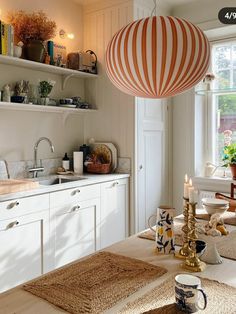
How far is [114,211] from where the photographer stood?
10.6 feet

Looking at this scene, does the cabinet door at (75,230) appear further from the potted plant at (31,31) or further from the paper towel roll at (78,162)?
the potted plant at (31,31)

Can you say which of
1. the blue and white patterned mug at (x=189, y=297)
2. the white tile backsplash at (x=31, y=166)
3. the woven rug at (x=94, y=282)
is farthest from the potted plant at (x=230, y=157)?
the blue and white patterned mug at (x=189, y=297)

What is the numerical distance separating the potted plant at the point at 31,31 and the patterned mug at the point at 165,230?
81.0 inches

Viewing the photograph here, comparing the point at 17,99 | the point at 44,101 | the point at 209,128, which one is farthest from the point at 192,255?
the point at 209,128

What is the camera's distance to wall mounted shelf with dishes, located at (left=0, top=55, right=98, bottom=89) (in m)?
2.78

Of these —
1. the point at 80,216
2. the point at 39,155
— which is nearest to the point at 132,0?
the point at 39,155

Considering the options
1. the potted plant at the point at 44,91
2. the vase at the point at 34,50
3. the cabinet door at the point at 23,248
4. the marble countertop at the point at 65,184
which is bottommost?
the cabinet door at the point at 23,248

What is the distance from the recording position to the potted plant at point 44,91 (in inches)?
121

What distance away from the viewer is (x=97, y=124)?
3.64m

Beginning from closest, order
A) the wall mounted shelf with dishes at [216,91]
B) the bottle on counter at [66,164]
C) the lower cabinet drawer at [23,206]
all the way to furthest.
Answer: the lower cabinet drawer at [23,206]
the bottle on counter at [66,164]
the wall mounted shelf with dishes at [216,91]

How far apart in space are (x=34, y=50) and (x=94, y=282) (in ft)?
7.56

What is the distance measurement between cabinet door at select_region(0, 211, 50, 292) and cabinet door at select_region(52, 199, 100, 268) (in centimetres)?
12

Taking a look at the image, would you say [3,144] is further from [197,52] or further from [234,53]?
[234,53]

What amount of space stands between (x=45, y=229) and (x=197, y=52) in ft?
5.73
